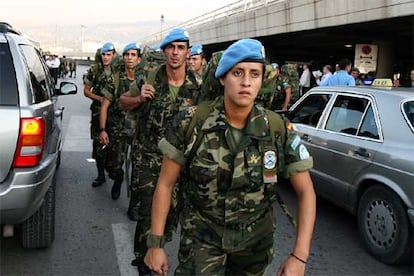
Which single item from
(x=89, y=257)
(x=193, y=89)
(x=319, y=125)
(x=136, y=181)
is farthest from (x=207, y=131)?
(x=319, y=125)

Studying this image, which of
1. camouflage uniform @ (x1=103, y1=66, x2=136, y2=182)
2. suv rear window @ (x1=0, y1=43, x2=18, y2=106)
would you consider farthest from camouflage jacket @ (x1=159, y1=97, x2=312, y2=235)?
camouflage uniform @ (x1=103, y1=66, x2=136, y2=182)

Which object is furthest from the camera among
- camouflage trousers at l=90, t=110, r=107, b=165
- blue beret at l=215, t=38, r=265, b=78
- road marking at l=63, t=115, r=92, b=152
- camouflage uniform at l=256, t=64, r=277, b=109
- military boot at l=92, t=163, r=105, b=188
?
road marking at l=63, t=115, r=92, b=152

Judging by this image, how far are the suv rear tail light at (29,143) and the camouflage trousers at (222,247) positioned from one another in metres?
1.44

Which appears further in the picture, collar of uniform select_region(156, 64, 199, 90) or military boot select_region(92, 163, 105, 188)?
military boot select_region(92, 163, 105, 188)

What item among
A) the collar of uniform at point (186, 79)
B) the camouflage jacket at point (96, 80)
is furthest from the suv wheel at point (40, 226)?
the camouflage jacket at point (96, 80)

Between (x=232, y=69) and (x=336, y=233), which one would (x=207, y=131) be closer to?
(x=232, y=69)

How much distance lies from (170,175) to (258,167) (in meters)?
0.40

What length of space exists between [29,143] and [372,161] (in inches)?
115

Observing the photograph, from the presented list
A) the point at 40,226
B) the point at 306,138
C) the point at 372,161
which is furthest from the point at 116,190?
the point at 372,161

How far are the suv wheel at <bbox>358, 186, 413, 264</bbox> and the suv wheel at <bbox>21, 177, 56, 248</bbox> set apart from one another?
9.10 ft

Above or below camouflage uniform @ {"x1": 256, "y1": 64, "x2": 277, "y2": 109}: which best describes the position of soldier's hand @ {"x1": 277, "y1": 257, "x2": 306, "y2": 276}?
below

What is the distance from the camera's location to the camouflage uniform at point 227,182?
84.6 inches

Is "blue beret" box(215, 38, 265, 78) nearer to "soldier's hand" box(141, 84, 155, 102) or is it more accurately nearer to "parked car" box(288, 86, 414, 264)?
"soldier's hand" box(141, 84, 155, 102)

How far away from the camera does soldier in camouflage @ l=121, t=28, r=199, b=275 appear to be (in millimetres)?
3553
